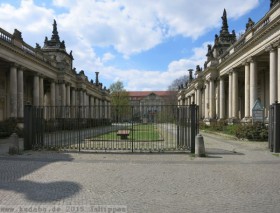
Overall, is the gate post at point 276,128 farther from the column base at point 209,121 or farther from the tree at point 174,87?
the tree at point 174,87

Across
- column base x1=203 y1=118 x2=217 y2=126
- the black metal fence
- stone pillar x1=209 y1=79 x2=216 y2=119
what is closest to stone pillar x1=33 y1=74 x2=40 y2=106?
column base x1=203 y1=118 x2=217 y2=126

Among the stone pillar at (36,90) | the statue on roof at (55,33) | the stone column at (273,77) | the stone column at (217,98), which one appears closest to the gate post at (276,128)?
the stone column at (273,77)

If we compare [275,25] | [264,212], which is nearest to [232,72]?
[275,25]

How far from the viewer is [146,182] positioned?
9125 millimetres

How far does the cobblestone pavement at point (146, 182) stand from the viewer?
702 cm

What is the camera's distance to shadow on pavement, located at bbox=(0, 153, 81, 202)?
7617mm

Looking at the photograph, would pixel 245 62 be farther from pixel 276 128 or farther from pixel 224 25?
pixel 224 25

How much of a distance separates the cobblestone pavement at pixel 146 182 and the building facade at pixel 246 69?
13.8 m

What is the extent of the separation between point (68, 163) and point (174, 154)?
537 centimetres

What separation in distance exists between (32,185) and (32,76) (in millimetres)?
34191

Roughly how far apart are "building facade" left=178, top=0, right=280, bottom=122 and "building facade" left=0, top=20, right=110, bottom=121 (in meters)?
21.8

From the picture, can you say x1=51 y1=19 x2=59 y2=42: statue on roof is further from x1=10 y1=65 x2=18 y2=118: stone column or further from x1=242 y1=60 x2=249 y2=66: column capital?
x1=242 y1=60 x2=249 y2=66: column capital

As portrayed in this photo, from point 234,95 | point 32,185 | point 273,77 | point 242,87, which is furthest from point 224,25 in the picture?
point 32,185

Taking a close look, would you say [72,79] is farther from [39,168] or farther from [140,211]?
[140,211]
